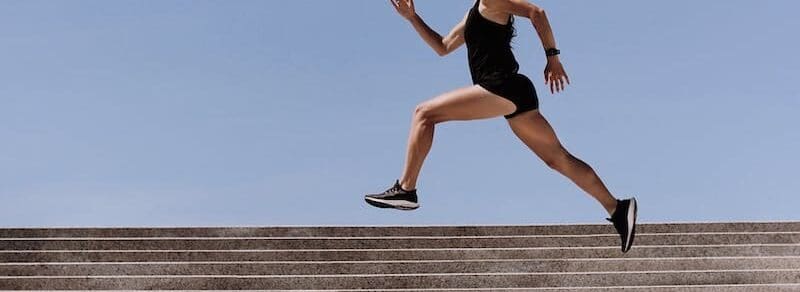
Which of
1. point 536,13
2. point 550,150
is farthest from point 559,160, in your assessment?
point 536,13

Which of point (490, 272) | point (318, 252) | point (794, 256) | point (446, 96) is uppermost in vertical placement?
point (446, 96)

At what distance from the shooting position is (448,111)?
235 inches

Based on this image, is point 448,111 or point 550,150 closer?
point 448,111

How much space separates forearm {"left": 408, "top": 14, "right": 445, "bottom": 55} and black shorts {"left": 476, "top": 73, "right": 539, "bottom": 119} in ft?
1.98

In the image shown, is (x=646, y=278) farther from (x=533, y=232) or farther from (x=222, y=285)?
(x=222, y=285)

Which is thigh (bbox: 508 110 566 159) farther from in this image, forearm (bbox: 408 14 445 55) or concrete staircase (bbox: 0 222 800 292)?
concrete staircase (bbox: 0 222 800 292)

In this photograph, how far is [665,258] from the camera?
8.67 metres

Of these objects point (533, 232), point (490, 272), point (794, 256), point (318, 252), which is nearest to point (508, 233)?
point (533, 232)

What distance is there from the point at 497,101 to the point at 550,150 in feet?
1.44

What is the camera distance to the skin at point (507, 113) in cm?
592

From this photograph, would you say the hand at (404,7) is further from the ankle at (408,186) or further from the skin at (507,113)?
the ankle at (408,186)

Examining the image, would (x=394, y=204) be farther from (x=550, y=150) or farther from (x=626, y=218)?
(x=626, y=218)

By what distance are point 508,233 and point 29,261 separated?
3965mm

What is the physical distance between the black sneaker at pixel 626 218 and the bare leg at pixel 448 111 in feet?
3.50
